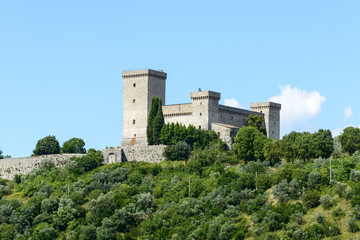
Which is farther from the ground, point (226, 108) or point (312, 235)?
point (226, 108)

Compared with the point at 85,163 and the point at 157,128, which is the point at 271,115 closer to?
the point at 157,128

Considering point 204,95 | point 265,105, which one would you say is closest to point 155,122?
point 204,95

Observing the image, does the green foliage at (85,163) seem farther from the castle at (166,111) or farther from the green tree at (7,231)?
the green tree at (7,231)

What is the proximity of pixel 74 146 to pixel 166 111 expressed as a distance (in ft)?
46.6

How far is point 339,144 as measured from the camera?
88562 millimetres

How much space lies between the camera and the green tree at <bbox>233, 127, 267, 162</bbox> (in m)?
84.4

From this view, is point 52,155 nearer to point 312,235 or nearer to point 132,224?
point 132,224

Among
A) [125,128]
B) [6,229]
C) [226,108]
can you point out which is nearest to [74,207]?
[6,229]

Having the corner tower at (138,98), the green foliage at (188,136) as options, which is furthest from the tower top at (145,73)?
the green foliage at (188,136)

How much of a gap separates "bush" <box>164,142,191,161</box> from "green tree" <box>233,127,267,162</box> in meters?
6.29

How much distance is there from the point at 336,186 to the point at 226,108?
106 ft

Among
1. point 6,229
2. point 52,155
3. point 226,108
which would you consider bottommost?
point 6,229

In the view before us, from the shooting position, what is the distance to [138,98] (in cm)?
9775

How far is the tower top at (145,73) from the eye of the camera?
9818cm
